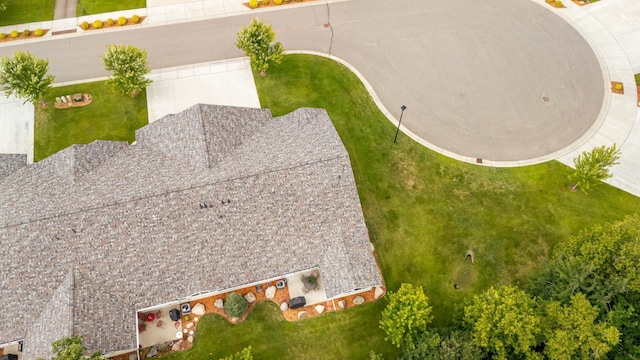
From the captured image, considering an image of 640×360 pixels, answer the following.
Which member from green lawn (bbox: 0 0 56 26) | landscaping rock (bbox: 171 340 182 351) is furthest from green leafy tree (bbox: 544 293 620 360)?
green lawn (bbox: 0 0 56 26)

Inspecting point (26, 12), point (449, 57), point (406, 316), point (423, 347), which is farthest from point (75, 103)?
point (449, 57)

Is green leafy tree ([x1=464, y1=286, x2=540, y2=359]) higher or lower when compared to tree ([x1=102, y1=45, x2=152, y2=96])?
lower

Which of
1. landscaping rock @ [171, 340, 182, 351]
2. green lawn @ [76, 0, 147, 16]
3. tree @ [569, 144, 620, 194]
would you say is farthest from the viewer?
green lawn @ [76, 0, 147, 16]

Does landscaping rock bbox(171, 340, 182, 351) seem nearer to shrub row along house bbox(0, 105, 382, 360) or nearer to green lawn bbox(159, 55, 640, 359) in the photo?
green lawn bbox(159, 55, 640, 359)

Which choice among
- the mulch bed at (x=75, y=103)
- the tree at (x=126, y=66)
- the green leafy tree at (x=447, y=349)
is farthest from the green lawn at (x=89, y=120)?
the green leafy tree at (x=447, y=349)

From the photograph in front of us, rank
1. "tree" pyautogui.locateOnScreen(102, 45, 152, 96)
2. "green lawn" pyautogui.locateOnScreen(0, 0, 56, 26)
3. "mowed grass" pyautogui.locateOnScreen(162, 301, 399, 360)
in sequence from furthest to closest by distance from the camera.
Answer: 1. "green lawn" pyautogui.locateOnScreen(0, 0, 56, 26)
2. "tree" pyautogui.locateOnScreen(102, 45, 152, 96)
3. "mowed grass" pyautogui.locateOnScreen(162, 301, 399, 360)

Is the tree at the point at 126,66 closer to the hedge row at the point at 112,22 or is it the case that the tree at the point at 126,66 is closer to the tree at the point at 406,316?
the hedge row at the point at 112,22

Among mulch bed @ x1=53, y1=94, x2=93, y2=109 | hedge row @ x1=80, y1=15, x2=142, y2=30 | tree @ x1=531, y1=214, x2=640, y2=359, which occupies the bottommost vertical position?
tree @ x1=531, y1=214, x2=640, y2=359
